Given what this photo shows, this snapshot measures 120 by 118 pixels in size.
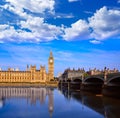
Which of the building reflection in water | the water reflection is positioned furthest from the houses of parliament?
the water reflection

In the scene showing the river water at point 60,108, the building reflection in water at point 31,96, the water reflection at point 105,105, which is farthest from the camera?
the building reflection in water at point 31,96

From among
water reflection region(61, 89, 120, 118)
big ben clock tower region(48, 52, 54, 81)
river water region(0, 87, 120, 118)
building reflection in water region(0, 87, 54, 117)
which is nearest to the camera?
river water region(0, 87, 120, 118)

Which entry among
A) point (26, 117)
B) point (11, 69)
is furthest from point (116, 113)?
point (11, 69)

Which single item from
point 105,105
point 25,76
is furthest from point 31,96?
point 25,76

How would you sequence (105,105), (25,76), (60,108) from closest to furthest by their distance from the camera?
(60,108) < (105,105) < (25,76)

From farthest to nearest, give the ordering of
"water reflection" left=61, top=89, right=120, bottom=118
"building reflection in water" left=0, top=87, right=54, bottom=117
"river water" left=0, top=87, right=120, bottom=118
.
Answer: "building reflection in water" left=0, top=87, right=54, bottom=117, "water reflection" left=61, top=89, right=120, bottom=118, "river water" left=0, top=87, right=120, bottom=118

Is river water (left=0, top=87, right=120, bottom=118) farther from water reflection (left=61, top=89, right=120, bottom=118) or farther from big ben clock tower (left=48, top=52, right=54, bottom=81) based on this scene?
big ben clock tower (left=48, top=52, right=54, bottom=81)

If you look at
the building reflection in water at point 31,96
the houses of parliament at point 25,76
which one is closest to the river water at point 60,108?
the building reflection in water at point 31,96

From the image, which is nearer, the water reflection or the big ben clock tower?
the water reflection

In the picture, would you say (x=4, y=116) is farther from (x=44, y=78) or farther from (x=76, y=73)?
(x=44, y=78)

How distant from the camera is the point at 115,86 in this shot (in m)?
57.7

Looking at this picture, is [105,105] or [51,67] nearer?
[105,105]

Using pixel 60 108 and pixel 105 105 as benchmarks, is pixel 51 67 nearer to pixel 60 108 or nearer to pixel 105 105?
pixel 105 105

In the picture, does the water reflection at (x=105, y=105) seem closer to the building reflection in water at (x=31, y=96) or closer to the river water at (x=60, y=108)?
the river water at (x=60, y=108)
